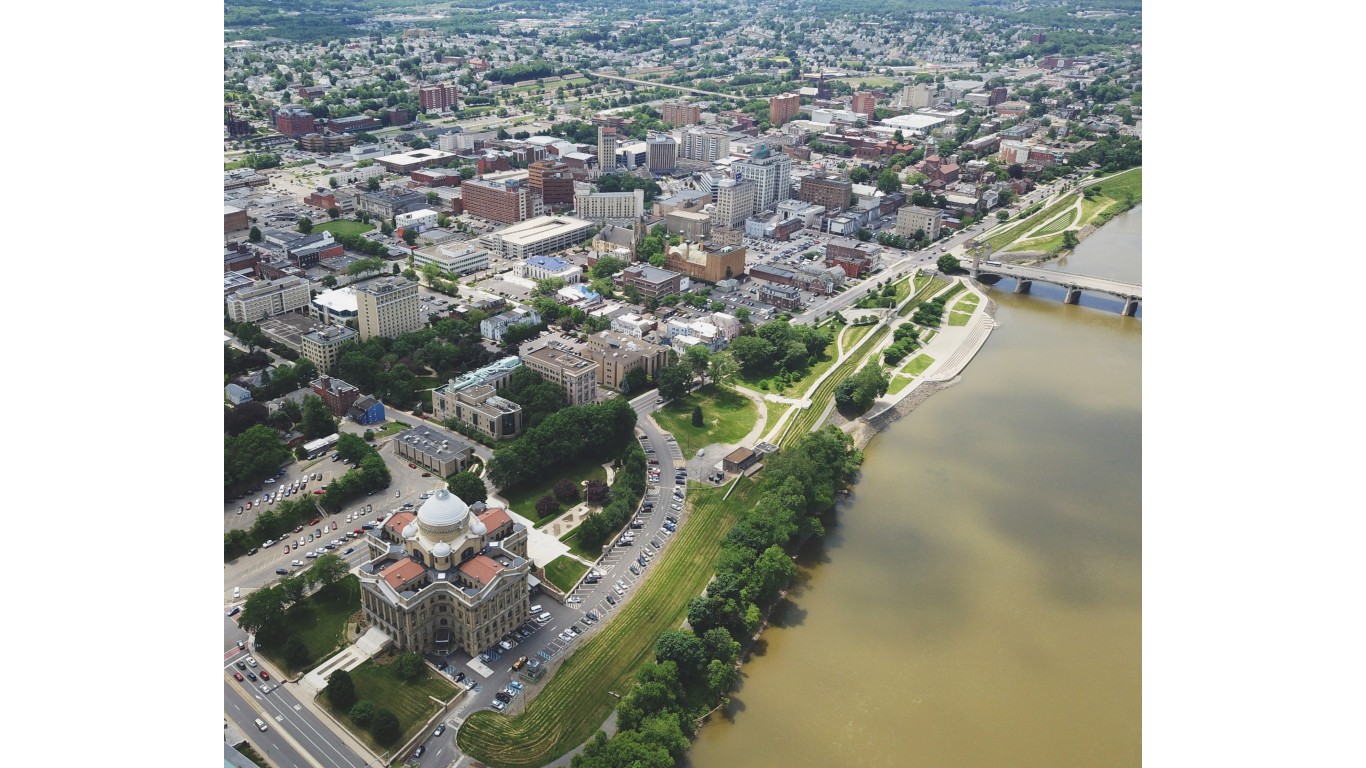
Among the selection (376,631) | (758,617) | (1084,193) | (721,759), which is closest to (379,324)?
(376,631)

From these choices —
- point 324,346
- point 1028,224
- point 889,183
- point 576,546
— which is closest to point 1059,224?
point 1028,224

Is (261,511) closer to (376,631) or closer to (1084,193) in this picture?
(376,631)

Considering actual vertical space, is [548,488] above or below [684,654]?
above

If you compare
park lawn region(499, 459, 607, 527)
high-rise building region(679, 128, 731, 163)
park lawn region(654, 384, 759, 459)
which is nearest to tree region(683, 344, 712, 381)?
park lawn region(654, 384, 759, 459)

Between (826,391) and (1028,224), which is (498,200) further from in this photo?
(1028,224)

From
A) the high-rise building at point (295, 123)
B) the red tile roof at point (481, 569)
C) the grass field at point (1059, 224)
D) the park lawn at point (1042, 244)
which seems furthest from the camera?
the high-rise building at point (295, 123)

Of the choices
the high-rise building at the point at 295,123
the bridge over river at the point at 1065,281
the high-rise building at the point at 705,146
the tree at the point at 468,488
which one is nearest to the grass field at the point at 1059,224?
the bridge over river at the point at 1065,281

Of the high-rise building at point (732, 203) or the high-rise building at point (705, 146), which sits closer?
the high-rise building at point (732, 203)

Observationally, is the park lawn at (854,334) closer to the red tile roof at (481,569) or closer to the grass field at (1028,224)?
the grass field at (1028,224)
